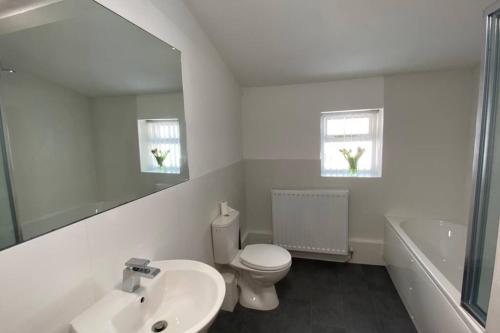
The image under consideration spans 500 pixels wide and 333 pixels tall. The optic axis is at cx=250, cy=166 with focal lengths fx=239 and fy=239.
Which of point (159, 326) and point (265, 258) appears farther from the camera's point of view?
point (265, 258)

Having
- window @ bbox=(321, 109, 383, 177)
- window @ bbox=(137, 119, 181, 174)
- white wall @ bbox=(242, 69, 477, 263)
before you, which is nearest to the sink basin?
window @ bbox=(137, 119, 181, 174)

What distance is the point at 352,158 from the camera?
254 centimetres

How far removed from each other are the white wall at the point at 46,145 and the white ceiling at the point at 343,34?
115 cm

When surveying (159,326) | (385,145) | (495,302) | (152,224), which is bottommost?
(159,326)

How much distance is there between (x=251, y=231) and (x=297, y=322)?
1.22 metres

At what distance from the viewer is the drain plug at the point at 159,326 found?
992 mm

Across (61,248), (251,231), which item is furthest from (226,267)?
(61,248)

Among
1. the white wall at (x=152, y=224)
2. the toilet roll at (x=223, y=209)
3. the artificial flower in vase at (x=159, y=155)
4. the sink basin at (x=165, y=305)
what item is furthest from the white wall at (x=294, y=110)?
the sink basin at (x=165, y=305)

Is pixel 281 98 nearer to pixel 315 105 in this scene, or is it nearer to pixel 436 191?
pixel 315 105

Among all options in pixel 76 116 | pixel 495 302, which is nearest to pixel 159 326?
pixel 76 116

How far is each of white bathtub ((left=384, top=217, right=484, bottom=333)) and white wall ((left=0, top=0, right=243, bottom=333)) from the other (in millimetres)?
1479

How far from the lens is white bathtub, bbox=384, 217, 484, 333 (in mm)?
1249

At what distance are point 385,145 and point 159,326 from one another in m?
2.37

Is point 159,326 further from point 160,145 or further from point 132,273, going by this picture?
point 160,145
